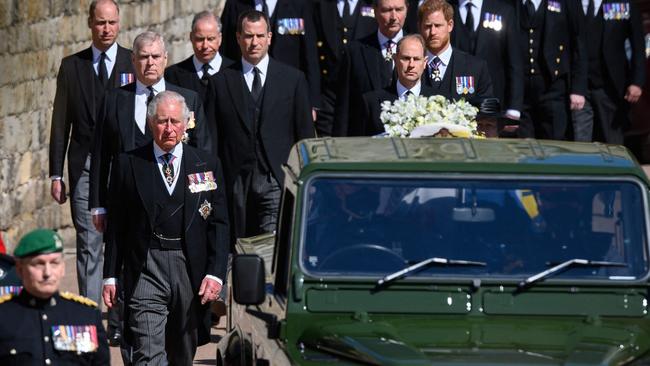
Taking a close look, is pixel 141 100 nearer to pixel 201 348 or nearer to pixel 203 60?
pixel 201 348

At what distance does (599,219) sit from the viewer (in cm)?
876

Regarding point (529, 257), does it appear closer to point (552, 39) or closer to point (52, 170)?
point (52, 170)

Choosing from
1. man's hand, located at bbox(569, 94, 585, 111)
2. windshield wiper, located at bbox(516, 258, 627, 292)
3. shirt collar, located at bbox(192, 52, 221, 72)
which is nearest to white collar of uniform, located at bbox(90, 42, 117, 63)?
shirt collar, located at bbox(192, 52, 221, 72)

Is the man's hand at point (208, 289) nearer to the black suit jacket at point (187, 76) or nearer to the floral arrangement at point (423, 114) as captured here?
the floral arrangement at point (423, 114)

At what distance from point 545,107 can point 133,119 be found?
530 cm

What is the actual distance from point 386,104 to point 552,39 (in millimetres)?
5048

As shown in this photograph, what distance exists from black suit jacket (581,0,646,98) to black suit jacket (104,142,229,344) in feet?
22.2

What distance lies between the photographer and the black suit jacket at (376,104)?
1273cm

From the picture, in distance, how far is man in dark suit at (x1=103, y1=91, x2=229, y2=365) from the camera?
10945 mm

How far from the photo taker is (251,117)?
1377 cm

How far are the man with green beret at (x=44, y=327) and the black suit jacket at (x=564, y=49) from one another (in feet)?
29.0

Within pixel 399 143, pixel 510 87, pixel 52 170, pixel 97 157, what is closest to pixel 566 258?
pixel 399 143

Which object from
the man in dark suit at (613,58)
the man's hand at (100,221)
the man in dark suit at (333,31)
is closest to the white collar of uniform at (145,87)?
the man's hand at (100,221)

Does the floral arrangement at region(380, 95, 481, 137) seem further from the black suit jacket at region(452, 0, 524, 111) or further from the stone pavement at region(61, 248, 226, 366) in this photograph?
the black suit jacket at region(452, 0, 524, 111)
